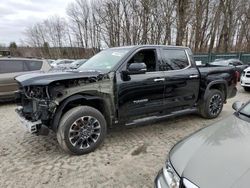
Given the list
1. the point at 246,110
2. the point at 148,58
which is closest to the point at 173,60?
the point at 148,58

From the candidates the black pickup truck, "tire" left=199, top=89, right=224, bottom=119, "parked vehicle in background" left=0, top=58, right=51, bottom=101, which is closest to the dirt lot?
the black pickup truck

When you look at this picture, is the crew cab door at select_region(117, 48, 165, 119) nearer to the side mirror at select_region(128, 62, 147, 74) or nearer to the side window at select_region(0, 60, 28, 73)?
the side mirror at select_region(128, 62, 147, 74)

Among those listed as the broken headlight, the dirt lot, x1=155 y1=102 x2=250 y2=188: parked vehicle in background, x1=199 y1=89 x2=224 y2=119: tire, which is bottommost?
the dirt lot

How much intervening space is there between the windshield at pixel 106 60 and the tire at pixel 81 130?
833mm

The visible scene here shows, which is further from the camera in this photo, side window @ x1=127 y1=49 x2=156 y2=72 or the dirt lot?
side window @ x1=127 y1=49 x2=156 y2=72

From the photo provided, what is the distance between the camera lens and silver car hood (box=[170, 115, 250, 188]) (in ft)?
5.34

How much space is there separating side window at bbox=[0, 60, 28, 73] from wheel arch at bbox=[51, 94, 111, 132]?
195 inches

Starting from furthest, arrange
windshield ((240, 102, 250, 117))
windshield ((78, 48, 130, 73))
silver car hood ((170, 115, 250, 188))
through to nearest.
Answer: windshield ((78, 48, 130, 73)) → windshield ((240, 102, 250, 117)) → silver car hood ((170, 115, 250, 188))

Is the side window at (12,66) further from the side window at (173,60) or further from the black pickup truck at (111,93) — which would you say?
the side window at (173,60)

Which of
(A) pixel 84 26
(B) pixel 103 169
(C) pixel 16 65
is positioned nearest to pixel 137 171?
(B) pixel 103 169

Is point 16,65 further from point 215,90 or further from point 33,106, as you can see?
point 215,90

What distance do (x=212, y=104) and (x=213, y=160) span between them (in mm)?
4227

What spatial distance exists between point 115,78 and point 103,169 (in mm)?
1521

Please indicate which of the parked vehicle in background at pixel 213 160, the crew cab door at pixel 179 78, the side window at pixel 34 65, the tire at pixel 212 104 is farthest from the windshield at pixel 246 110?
the side window at pixel 34 65
